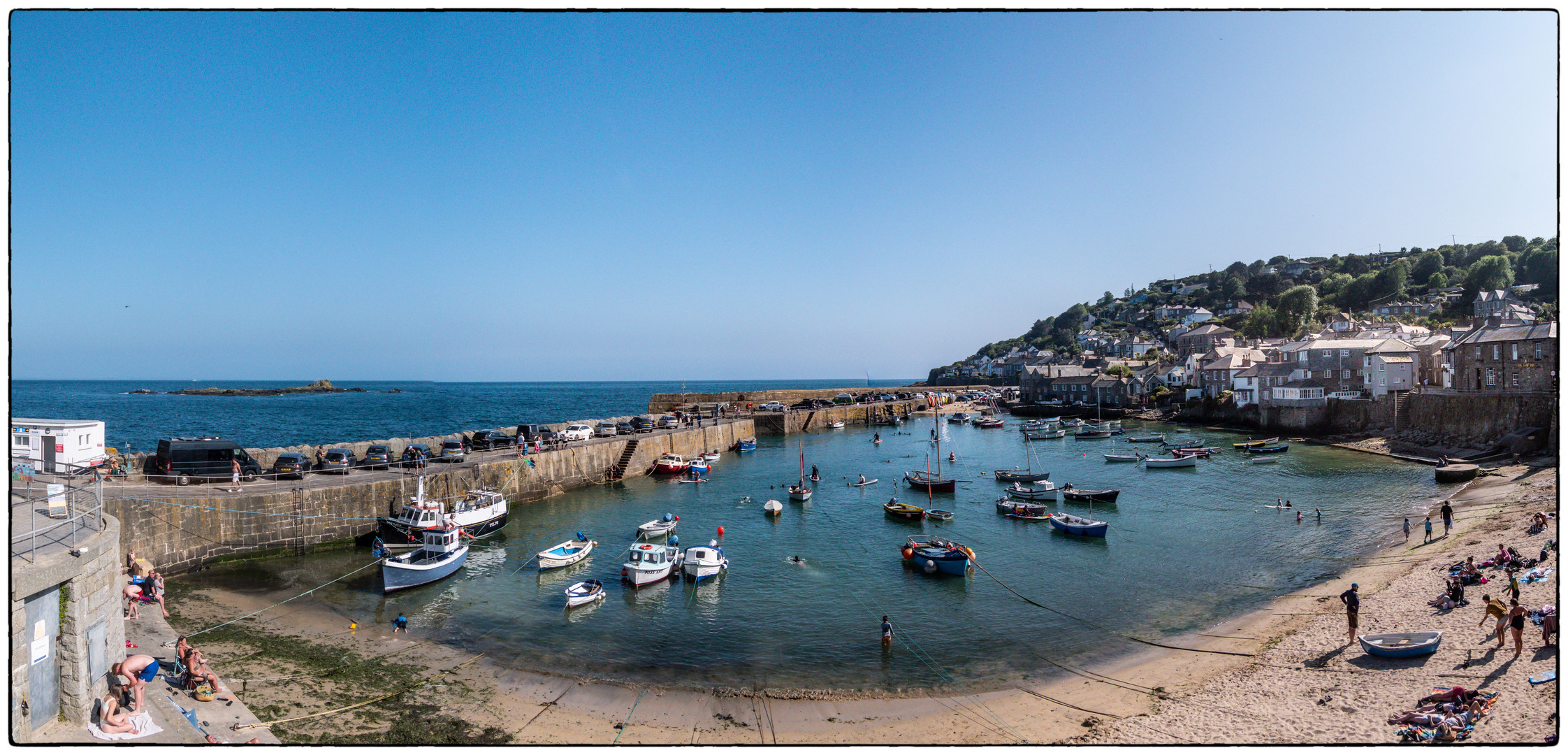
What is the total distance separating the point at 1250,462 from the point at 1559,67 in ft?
184

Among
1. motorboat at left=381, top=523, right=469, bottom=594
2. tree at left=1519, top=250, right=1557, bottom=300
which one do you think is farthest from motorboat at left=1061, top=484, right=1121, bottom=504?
tree at left=1519, top=250, right=1557, bottom=300

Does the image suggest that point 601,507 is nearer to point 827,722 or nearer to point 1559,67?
point 827,722

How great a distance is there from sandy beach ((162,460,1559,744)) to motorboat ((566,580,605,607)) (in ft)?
14.4

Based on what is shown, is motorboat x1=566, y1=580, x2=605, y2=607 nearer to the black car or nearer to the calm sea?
the black car

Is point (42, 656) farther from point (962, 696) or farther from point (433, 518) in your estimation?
point (433, 518)

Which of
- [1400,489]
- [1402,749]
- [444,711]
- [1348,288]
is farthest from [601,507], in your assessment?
[1348,288]

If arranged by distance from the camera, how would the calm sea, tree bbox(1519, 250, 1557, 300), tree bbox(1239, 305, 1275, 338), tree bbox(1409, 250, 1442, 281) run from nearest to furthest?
the calm sea, tree bbox(1519, 250, 1557, 300), tree bbox(1239, 305, 1275, 338), tree bbox(1409, 250, 1442, 281)

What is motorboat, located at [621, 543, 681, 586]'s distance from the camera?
26.7 m

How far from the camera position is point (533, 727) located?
16078mm

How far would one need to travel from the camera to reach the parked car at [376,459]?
124 feet

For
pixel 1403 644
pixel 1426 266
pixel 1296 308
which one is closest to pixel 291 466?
pixel 1403 644

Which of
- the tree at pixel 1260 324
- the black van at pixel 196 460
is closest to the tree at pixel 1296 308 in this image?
the tree at pixel 1260 324

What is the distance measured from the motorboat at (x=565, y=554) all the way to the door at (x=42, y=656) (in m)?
18.1

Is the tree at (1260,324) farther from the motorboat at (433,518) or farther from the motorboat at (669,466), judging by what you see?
the motorboat at (433,518)
